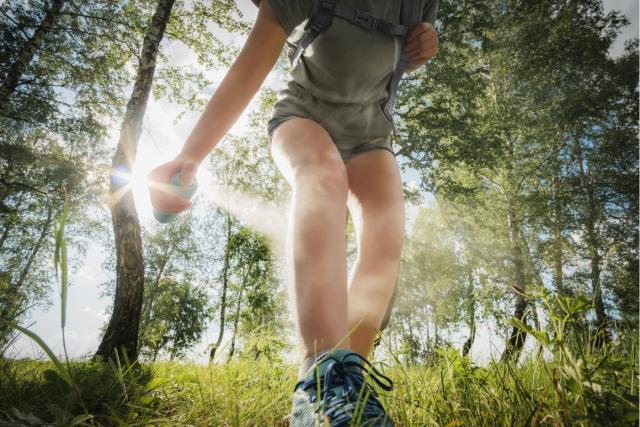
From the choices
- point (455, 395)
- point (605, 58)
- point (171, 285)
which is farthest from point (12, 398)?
point (171, 285)

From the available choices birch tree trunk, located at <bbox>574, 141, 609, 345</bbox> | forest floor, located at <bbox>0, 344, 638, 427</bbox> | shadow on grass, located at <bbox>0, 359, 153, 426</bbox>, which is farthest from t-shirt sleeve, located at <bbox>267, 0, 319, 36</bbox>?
birch tree trunk, located at <bbox>574, 141, 609, 345</bbox>

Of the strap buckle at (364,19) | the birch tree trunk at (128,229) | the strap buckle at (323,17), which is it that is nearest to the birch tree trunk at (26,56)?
the birch tree trunk at (128,229)

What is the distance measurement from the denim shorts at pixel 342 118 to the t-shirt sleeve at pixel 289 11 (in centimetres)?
29

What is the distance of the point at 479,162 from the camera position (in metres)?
9.83

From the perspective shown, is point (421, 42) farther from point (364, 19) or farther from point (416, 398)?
point (416, 398)

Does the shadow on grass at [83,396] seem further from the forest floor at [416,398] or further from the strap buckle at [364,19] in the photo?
the strap buckle at [364,19]

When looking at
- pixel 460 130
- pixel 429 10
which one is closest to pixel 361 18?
pixel 429 10

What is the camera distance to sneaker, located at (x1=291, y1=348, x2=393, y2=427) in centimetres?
67

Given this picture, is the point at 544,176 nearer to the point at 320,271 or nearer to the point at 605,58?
the point at 605,58

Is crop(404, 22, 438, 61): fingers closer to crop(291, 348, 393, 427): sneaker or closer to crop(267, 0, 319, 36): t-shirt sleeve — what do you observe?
crop(267, 0, 319, 36): t-shirt sleeve

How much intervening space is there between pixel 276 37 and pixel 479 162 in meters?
9.99

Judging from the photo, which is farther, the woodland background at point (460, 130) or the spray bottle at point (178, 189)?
the woodland background at point (460, 130)

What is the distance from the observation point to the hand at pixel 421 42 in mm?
1480

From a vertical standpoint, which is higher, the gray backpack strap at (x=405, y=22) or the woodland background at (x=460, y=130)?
the woodland background at (x=460, y=130)
